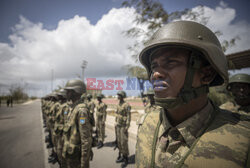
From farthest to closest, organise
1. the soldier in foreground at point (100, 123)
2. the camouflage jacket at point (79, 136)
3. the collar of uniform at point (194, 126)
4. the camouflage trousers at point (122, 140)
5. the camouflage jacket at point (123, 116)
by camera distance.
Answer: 1. the soldier in foreground at point (100, 123)
2. the camouflage jacket at point (123, 116)
3. the camouflage trousers at point (122, 140)
4. the camouflage jacket at point (79, 136)
5. the collar of uniform at point (194, 126)

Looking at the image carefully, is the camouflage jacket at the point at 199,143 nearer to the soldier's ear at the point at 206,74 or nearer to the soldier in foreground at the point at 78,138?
the soldier's ear at the point at 206,74

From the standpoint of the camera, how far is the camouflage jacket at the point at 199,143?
2.74ft

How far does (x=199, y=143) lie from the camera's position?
3.05ft

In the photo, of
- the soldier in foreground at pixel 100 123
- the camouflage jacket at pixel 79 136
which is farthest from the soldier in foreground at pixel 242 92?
the soldier in foreground at pixel 100 123

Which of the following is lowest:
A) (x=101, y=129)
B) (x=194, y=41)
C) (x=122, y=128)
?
(x=101, y=129)

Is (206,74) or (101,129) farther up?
(206,74)

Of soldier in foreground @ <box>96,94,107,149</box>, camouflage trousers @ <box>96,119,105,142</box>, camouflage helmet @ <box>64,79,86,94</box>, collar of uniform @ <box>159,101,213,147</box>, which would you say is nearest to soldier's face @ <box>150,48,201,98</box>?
collar of uniform @ <box>159,101,213,147</box>

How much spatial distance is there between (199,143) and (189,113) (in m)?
0.28

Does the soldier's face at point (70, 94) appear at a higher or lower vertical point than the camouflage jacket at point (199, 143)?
higher

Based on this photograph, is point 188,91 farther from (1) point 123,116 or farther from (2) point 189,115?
(1) point 123,116

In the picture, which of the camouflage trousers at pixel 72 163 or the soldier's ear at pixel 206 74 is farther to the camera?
the camouflage trousers at pixel 72 163

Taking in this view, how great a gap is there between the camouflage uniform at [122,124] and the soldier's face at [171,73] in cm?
421

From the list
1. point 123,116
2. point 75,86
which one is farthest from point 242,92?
point 75,86

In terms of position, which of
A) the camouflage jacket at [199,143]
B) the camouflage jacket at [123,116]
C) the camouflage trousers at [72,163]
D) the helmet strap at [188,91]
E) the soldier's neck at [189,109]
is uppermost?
the helmet strap at [188,91]
